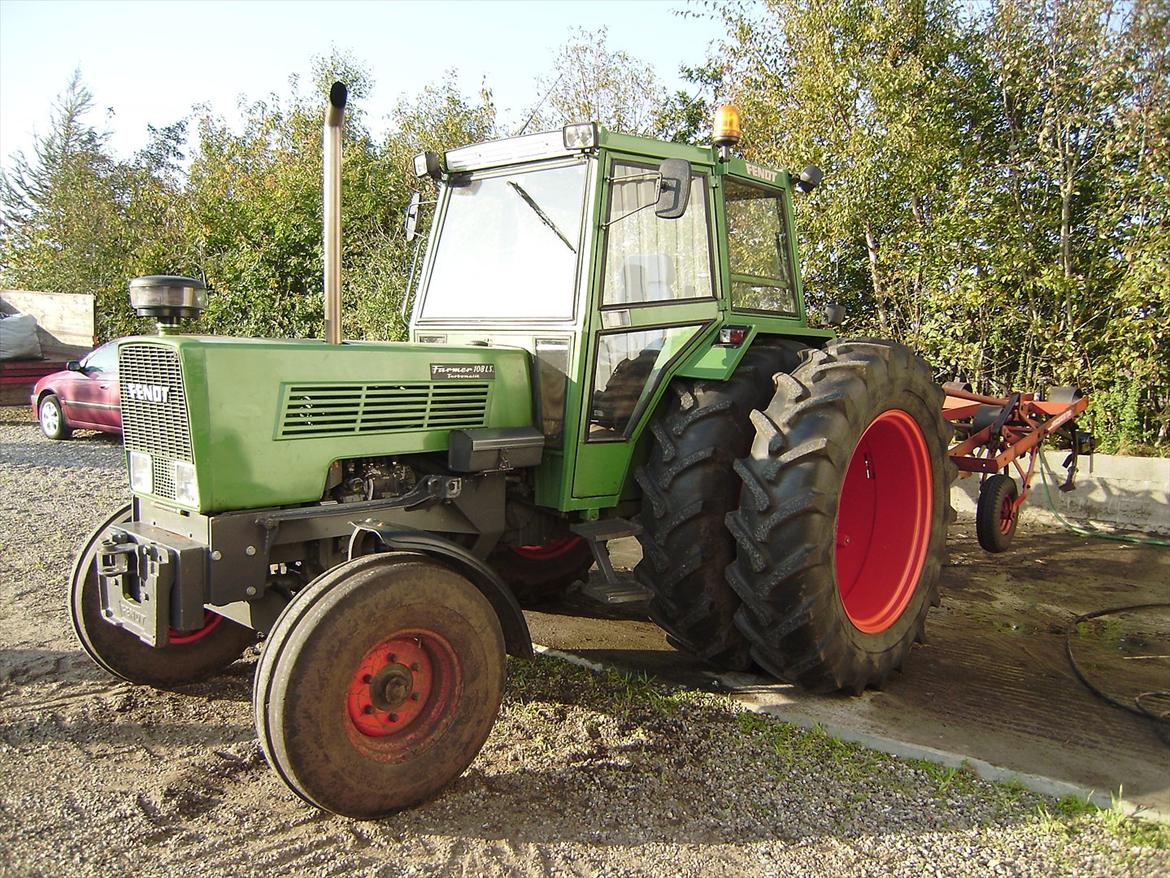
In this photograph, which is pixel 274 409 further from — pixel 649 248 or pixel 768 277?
pixel 768 277

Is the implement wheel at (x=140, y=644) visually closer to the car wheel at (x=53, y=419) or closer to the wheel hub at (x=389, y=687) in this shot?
the wheel hub at (x=389, y=687)

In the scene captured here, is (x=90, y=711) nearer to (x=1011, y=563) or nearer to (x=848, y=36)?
(x=1011, y=563)

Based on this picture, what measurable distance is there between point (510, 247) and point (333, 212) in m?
1.04

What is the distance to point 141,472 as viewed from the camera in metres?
3.44

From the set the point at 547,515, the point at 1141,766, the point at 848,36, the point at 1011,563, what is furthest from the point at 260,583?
the point at 848,36

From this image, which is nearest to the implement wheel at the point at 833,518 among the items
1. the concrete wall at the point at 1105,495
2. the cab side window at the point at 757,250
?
the cab side window at the point at 757,250

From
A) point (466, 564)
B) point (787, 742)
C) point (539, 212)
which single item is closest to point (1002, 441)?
point (787, 742)

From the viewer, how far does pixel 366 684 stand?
291cm

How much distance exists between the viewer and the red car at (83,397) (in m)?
10.9

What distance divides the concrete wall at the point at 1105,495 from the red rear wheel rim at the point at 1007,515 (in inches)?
72.1

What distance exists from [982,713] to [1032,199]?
638cm

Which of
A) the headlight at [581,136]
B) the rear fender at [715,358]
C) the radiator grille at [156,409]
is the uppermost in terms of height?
the headlight at [581,136]

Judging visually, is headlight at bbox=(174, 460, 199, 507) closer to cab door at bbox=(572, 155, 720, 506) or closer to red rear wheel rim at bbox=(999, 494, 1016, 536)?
cab door at bbox=(572, 155, 720, 506)

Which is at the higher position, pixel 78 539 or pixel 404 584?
pixel 404 584
